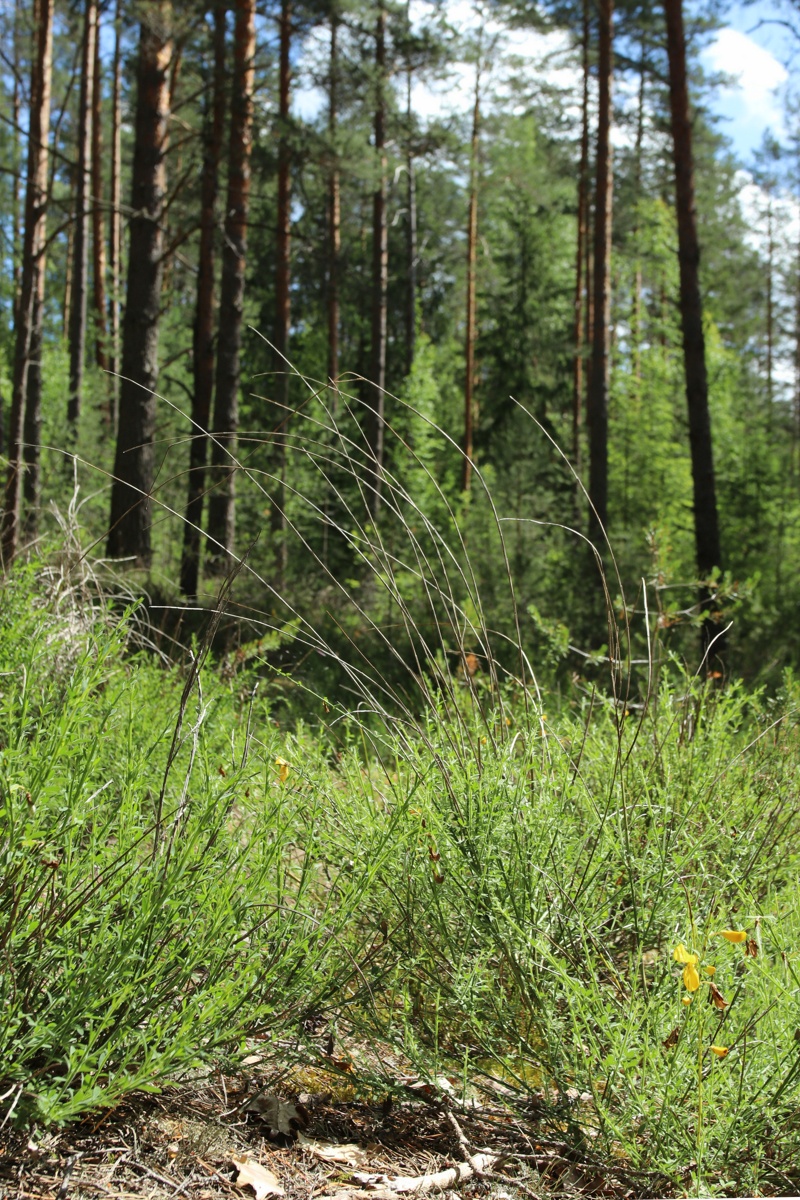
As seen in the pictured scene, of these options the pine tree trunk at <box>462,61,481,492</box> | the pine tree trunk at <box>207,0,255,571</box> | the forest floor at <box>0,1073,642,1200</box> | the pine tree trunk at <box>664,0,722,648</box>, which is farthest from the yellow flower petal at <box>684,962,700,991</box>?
the pine tree trunk at <box>462,61,481,492</box>

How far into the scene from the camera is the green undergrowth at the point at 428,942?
1639 mm

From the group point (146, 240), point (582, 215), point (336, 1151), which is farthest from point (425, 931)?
point (582, 215)

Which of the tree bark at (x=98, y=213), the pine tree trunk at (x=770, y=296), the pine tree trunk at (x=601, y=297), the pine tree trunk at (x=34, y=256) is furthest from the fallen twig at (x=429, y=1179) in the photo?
the pine tree trunk at (x=770, y=296)

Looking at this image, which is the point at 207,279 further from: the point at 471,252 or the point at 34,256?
the point at 471,252

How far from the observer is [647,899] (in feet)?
7.27

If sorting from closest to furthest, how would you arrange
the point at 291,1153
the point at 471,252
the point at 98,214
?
1. the point at 291,1153
2. the point at 98,214
3. the point at 471,252

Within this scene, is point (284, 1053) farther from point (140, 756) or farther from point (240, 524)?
point (240, 524)

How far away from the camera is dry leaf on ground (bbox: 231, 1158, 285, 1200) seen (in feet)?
5.40

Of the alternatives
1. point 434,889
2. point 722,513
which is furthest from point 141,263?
point 722,513

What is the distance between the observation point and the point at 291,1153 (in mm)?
1813

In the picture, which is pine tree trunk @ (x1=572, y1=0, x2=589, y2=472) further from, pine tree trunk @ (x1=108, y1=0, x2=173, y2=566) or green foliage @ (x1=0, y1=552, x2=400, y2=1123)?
green foliage @ (x1=0, y1=552, x2=400, y2=1123)

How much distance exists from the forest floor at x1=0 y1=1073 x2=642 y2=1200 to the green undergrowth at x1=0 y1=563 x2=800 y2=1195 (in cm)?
7

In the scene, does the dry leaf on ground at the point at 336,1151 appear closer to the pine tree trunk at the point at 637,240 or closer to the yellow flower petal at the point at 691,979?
the yellow flower petal at the point at 691,979

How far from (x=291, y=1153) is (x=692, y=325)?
903cm
